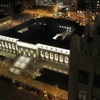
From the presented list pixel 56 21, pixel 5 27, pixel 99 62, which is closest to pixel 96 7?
pixel 56 21

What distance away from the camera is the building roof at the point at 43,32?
9456 cm

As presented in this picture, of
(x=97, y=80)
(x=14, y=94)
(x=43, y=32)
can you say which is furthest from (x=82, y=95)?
(x=43, y=32)

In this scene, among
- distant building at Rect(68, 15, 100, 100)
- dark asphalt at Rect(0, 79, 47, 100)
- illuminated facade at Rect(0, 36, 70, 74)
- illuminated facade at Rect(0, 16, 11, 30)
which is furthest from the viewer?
illuminated facade at Rect(0, 16, 11, 30)

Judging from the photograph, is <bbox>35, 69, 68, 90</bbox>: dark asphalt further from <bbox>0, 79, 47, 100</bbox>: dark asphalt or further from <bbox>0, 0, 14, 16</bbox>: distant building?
<bbox>0, 0, 14, 16</bbox>: distant building

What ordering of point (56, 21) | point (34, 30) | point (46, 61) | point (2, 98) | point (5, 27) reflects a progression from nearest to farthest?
1. point (2, 98)
2. point (46, 61)
3. point (34, 30)
4. point (56, 21)
5. point (5, 27)

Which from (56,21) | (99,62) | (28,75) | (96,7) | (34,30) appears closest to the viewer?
(99,62)

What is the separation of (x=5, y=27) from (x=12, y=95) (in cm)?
9212

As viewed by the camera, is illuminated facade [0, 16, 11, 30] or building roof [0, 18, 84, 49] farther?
illuminated facade [0, 16, 11, 30]

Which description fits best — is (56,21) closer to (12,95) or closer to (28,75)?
(28,75)

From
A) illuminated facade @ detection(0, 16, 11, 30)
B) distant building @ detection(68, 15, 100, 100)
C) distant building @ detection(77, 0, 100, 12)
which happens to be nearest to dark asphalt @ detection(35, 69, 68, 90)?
distant building @ detection(68, 15, 100, 100)

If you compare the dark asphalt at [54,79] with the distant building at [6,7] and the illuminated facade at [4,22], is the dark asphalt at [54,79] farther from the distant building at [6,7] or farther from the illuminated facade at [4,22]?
the distant building at [6,7]

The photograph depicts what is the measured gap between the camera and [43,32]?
108000mm

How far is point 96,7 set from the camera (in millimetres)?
182250

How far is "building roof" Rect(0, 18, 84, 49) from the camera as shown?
9456cm
